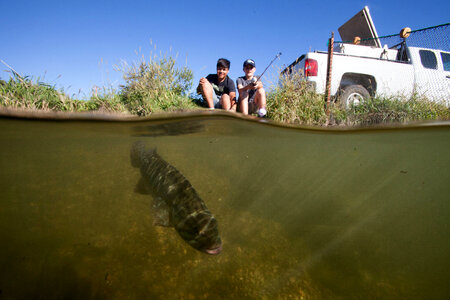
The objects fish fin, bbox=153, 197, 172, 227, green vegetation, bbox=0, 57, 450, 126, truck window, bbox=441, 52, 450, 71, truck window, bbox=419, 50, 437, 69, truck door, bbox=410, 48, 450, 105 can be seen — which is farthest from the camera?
truck window, bbox=441, 52, 450, 71

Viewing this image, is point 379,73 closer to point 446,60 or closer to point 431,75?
point 431,75

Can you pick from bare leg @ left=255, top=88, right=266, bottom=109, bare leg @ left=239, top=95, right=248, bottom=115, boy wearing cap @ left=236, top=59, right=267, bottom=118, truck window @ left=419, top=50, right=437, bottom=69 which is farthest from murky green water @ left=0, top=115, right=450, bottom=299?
truck window @ left=419, top=50, right=437, bottom=69

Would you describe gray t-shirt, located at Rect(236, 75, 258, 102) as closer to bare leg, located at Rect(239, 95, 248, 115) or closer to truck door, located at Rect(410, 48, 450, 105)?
bare leg, located at Rect(239, 95, 248, 115)


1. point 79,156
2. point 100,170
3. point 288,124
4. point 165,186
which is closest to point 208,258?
point 165,186

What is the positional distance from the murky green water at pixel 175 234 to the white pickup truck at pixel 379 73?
1590 mm

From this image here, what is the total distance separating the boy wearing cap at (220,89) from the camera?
22.2 ft

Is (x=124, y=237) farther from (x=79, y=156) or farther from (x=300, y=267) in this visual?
(x=79, y=156)

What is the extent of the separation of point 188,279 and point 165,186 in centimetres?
189

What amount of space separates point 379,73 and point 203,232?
30.2ft

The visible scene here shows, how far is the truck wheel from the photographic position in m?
8.28

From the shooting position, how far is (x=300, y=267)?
16.5ft

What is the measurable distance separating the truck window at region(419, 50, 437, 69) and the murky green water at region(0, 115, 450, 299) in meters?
3.09

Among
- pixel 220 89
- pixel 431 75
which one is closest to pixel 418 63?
pixel 431 75

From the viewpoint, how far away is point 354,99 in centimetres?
858
